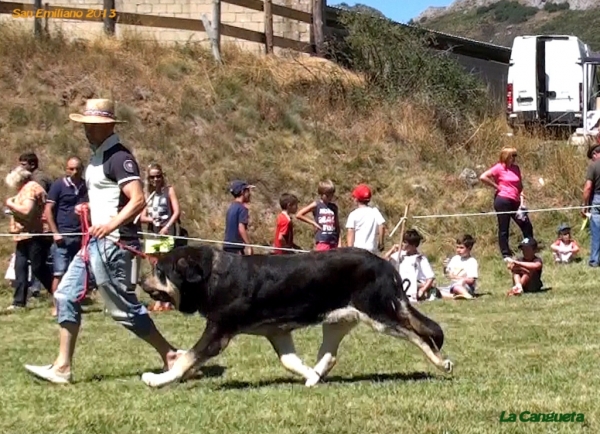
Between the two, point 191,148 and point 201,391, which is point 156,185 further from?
point 201,391

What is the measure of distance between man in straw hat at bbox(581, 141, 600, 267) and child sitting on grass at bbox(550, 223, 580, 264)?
0.46m

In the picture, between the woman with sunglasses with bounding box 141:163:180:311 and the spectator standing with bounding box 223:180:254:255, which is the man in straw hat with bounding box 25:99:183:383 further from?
the woman with sunglasses with bounding box 141:163:180:311

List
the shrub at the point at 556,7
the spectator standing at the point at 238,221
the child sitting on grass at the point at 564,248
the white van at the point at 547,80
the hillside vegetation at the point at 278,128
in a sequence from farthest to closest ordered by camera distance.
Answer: the shrub at the point at 556,7
the white van at the point at 547,80
the hillside vegetation at the point at 278,128
the child sitting on grass at the point at 564,248
the spectator standing at the point at 238,221

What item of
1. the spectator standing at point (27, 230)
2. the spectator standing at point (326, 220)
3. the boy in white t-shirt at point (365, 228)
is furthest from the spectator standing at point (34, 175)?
the boy in white t-shirt at point (365, 228)

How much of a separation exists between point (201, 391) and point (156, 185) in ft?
21.4

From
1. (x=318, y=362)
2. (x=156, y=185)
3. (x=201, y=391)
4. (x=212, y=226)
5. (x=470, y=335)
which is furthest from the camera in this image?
(x=212, y=226)

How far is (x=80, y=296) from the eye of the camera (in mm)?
6957

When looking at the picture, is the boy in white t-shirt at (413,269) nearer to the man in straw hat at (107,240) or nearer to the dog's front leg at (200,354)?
the man in straw hat at (107,240)

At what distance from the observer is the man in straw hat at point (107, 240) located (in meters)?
6.67

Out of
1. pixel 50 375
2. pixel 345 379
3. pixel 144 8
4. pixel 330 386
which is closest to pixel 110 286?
pixel 50 375

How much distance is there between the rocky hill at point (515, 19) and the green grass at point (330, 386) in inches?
4129

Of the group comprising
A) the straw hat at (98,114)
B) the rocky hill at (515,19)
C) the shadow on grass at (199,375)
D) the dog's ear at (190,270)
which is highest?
the rocky hill at (515,19)

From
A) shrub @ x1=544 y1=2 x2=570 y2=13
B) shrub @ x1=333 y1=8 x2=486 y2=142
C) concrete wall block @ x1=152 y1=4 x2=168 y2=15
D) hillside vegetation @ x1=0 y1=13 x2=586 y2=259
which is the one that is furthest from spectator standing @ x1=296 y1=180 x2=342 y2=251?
shrub @ x1=544 y1=2 x2=570 y2=13

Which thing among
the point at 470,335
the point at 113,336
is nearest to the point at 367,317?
the point at 470,335
